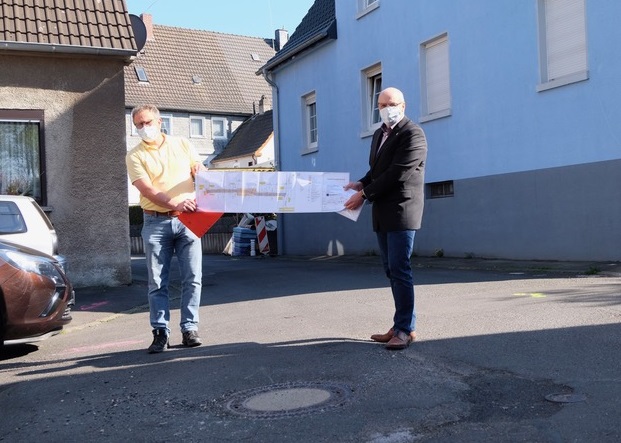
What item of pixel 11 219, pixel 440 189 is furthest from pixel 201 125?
pixel 11 219

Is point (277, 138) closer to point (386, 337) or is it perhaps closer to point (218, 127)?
point (386, 337)

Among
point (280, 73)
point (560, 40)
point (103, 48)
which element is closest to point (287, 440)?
point (103, 48)

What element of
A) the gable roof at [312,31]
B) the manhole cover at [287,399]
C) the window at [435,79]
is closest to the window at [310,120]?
the gable roof at [312,31]

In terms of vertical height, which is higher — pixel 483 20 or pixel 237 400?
pixel 483 20

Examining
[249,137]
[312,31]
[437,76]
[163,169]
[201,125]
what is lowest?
[163,169]

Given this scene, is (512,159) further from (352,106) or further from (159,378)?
(159,378)

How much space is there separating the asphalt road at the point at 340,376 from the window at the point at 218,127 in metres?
37.6

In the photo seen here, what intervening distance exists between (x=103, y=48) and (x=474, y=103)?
22.9ft

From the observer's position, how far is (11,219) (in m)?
8.92

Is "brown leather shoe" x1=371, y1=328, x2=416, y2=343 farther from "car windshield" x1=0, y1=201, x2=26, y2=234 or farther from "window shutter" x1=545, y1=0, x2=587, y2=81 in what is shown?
"window shutter" x1=545, y1=0, x2=587, y2=81

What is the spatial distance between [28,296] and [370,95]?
44.1 feet

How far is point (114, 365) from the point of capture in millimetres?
5703

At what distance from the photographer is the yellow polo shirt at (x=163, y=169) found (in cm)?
603

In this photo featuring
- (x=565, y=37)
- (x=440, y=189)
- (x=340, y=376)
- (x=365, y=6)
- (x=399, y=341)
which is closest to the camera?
(x=340, y=376)
